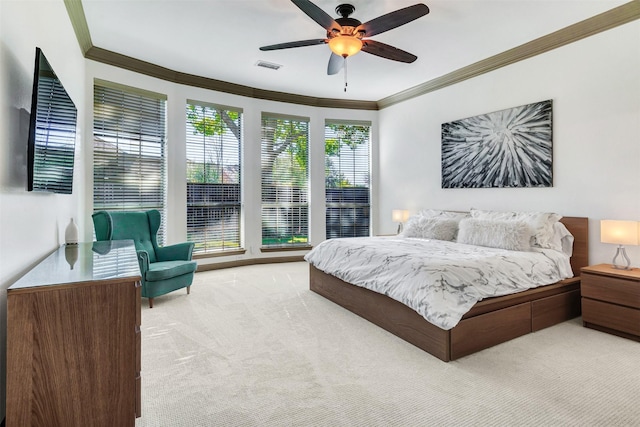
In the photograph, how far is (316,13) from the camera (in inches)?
105

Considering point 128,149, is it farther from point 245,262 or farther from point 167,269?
point 245,262

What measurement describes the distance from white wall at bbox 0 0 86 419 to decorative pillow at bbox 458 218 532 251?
13.0 ft

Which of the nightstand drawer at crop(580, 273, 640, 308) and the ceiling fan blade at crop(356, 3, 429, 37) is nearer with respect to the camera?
the ceiling fan blade at crop(356, 3, 429, 37)

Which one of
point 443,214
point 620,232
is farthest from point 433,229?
point 620,232

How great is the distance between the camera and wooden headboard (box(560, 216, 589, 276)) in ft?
11.7

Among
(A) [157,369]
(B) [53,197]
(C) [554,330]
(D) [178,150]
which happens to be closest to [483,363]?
(C) [554,330]

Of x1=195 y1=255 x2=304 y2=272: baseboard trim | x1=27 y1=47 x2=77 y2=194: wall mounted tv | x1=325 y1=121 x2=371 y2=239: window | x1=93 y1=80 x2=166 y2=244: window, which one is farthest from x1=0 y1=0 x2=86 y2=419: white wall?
x1=325 y1=121 x2=371 y2=239: window

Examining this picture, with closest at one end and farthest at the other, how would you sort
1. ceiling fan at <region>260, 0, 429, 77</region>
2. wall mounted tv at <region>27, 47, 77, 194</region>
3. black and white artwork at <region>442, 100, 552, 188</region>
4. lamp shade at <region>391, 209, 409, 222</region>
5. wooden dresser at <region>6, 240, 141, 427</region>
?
wooden dresser at <region>6, 240, 141, 427</region>, wall mounted tv at <region>27, 47, 77, 194</region>, ceiling fan at <region>260, 0, 429, 77</region>, black and white artwork at <region>442, 100, 552, 188</region>, lamp shade at <region>391, 209, 409, 222</region>

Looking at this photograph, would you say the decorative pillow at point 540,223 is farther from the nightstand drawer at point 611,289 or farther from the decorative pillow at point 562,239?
the nightstand drawer at point 611,289

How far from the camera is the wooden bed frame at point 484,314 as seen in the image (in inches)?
101

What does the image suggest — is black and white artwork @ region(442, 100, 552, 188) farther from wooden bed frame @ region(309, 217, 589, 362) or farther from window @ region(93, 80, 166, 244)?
window @ region(93, 80, 166, 244)

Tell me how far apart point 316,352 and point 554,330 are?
7.13ft

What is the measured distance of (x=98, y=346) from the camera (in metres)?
1.52

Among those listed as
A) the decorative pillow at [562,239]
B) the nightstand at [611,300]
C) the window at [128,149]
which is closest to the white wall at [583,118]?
the decorative pillow at [562,239]
